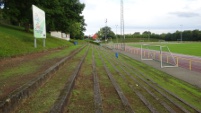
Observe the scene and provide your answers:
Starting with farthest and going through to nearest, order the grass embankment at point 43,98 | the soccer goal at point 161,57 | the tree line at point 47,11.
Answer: the tree line at point 47,11
the soccer goal at point 161,57
the grass embankment at point 43,98

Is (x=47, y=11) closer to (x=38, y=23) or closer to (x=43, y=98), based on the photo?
(x=38, y=23)

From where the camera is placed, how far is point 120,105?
6.95 m

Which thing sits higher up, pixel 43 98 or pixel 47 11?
pixel 47 11

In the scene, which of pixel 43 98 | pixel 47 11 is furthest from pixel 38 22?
pixel 43 98

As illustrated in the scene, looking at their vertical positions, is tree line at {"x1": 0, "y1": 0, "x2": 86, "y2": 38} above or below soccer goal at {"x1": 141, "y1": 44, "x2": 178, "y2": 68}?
above

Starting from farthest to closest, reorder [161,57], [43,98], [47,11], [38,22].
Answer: [47,11] → [38,22] → [161,57] → [43,98]

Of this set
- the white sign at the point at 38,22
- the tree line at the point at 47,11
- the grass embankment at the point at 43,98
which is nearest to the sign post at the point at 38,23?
the white sign at the point at 38,22

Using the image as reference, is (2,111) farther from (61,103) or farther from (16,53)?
(16,53)

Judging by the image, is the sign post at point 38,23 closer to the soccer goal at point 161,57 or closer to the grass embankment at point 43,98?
the soccer goal at point 161,57

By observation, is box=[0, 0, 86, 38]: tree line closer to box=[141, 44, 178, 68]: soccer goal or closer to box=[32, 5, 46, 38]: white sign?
box=[32, 5, 46, 38]: white sign

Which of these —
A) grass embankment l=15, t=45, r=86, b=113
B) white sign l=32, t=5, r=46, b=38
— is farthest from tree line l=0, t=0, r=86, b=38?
grass embankment l=15, t=45, r=86, b=113

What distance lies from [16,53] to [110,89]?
35.7 ft

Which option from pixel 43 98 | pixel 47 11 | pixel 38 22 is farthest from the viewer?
pixel 47 11

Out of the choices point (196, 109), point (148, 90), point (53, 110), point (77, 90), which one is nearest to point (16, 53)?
point (77, 90)
